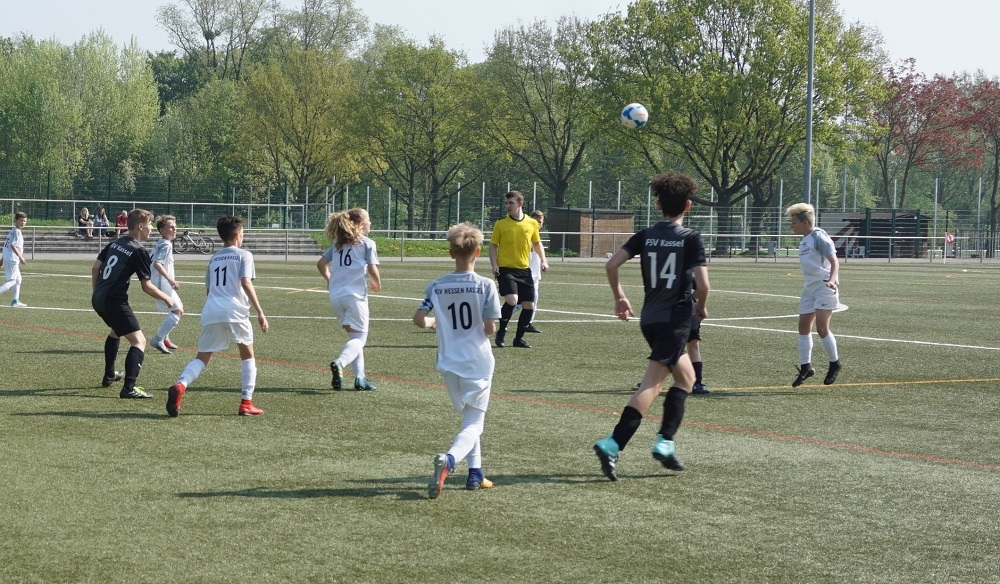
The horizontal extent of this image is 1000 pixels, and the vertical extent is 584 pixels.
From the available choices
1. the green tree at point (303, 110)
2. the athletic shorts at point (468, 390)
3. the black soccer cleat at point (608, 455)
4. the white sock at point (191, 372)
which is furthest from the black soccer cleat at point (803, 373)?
the green tree at point (303, 110)

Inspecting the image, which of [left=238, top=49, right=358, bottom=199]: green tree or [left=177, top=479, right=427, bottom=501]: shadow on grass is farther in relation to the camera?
[left=238, top=49, right=358, bottom=199]: green tree

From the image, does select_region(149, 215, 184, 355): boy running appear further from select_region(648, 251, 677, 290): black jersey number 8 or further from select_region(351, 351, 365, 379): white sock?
select_region(648, 251, 677, 290): black jersey number 8

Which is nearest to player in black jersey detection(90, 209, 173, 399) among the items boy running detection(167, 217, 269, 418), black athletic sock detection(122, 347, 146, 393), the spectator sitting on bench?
black athletic sock detection(122, 347, 146, 393)

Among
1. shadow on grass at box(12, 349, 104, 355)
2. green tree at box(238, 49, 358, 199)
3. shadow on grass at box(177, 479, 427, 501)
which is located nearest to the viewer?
shadow on grass at box(177, 479, 427, 501)

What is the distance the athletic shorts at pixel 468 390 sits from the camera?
7055mm

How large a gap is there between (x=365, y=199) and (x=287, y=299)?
41.6 m

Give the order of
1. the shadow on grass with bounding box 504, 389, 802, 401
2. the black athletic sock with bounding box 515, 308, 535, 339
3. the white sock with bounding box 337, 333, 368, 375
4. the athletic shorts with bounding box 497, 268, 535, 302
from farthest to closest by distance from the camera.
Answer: the athletic shorts with bounding box 497, 268, 535, 302, the black athletic sock with bounding box 515, 308, 535, 339, the shadow on grass with bounding box 504, 389, 802, 401, the white sock with bounding box 337, 333, 368, 375

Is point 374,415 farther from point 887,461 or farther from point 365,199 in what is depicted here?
point 365,199

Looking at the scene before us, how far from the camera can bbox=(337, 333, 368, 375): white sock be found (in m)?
10.7

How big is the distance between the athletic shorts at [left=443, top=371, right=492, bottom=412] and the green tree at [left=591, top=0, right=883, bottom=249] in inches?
1846

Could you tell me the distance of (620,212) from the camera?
55.6 m

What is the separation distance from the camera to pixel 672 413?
7.64m

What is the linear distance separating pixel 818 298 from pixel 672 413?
198 inches

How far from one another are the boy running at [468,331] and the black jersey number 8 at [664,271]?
113 centimetres
